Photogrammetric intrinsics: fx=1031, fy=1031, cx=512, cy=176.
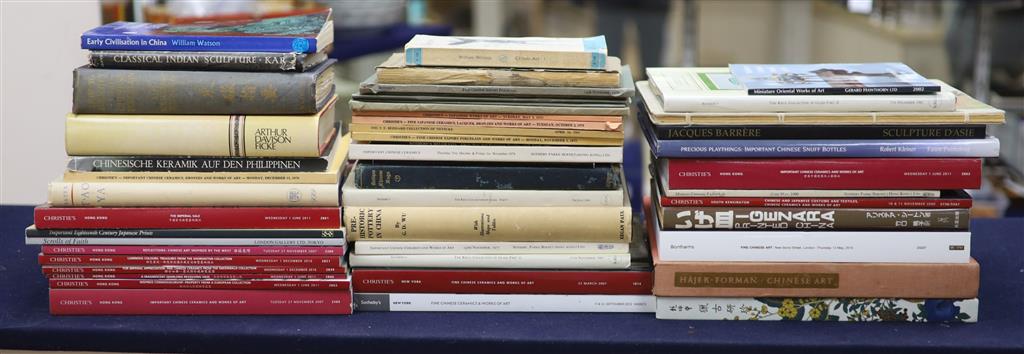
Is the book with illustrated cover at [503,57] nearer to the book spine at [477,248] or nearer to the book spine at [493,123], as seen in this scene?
the book spine at [493,123]

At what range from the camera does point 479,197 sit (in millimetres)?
1161

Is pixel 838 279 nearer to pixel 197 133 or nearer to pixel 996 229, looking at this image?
pixel 996 229

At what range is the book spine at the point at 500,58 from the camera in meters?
1.15

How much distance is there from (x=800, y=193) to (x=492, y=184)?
342 millimetres

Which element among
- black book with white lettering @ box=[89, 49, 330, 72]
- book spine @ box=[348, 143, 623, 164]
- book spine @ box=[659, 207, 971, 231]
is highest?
black book with white lettering @ box=[89, 49, 330, 72]

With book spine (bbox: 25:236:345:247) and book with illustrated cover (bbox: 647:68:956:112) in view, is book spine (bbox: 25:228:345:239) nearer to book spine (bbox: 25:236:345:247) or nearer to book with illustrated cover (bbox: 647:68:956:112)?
book spine (bbox: 25:236:345:247)

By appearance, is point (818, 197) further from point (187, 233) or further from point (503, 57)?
point (187, 233)

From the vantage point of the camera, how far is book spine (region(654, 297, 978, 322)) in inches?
45.8

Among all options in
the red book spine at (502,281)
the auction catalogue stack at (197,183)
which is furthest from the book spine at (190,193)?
the red book spine at (502,281)

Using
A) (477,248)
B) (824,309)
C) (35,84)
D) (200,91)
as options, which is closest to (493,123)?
(477,248)

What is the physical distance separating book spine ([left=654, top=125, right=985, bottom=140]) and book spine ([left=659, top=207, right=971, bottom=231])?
0.08 meters

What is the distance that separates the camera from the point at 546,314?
1195mm

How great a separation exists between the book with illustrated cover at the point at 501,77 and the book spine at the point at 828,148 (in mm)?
102

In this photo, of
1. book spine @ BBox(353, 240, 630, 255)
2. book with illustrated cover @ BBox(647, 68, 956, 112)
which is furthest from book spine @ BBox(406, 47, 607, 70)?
book spine @ BBox(353, 240, 630, 255)
